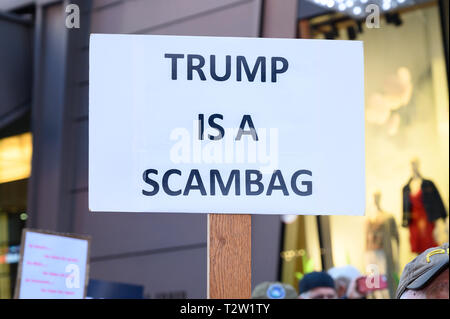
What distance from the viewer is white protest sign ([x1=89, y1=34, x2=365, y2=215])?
7.60ft

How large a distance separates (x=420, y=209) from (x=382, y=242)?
0.46 meters

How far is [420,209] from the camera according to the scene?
676 cm

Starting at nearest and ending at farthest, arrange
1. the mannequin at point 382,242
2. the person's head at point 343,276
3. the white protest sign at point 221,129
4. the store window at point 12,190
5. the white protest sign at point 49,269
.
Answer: the white protest sign at point 221,129, the white protest sign at point 49,269, the person's head at point 343,276, the mannequin at point 382,242, the store window at point 12,190

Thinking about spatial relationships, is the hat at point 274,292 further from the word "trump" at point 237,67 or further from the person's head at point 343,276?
the word "trump" at point 237,67

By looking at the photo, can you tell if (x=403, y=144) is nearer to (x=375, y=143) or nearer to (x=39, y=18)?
(x=375, y=143)

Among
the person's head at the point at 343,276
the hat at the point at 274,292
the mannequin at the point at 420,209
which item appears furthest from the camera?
the mannequin at the point at 420,209

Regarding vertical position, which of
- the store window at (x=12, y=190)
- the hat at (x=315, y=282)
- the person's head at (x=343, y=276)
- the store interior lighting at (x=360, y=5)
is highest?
the store interior lighting at (x=360, y=5)

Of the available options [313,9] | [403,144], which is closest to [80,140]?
[313,9]

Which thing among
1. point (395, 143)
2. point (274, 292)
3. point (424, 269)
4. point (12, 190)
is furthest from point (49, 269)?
point (12, 190)

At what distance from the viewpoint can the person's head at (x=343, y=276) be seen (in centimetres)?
601

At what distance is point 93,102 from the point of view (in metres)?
2.35

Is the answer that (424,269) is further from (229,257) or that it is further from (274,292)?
(274,292)

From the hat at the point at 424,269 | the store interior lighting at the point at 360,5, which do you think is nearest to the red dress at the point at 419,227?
the store interior lighting at the point at 360,5

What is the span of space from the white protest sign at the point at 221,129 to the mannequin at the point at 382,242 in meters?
4.66
